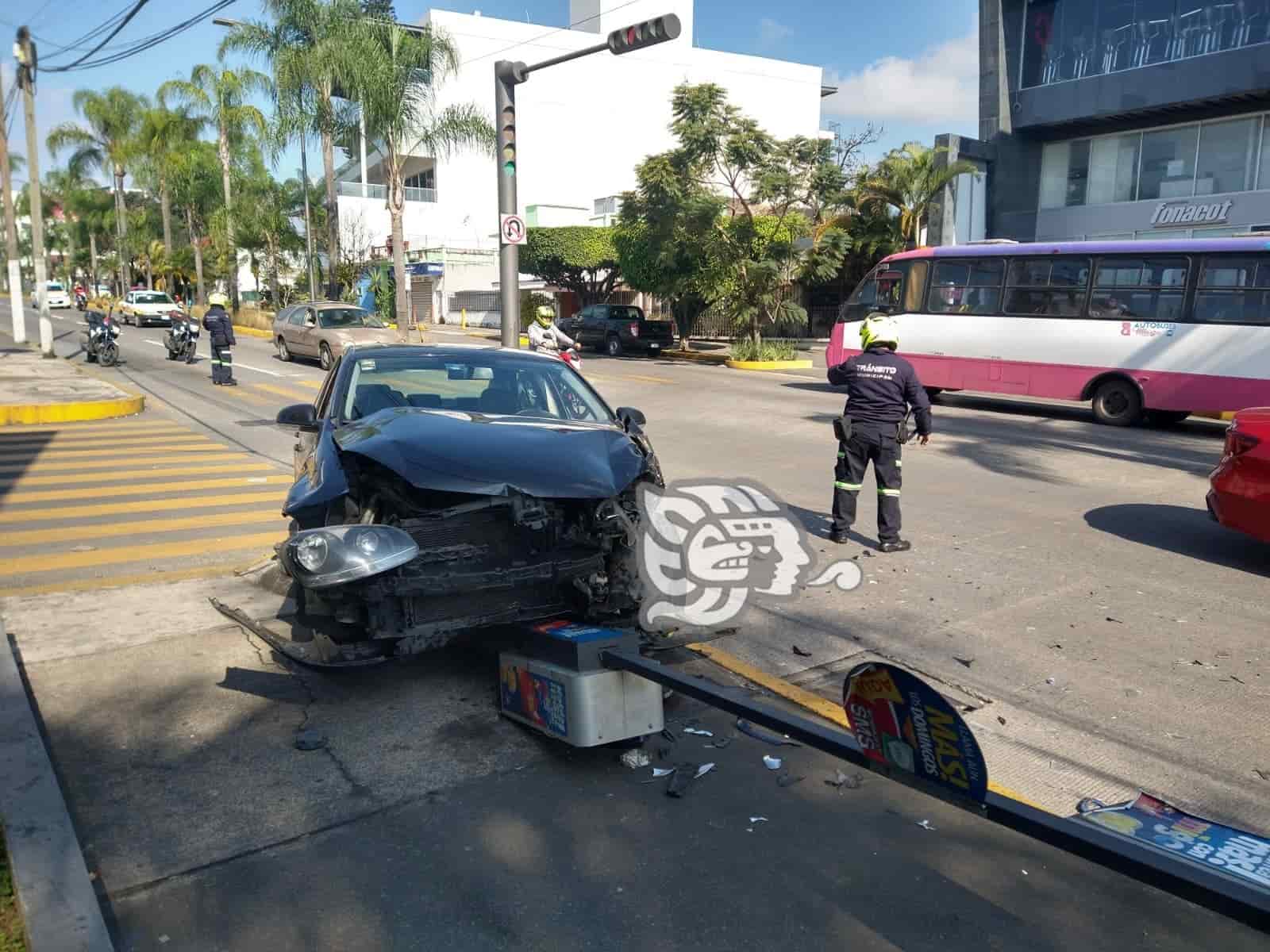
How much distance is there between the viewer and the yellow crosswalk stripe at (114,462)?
10.9m

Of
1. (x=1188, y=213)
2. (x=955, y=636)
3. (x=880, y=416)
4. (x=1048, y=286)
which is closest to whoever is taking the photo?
(x=955, y=636)

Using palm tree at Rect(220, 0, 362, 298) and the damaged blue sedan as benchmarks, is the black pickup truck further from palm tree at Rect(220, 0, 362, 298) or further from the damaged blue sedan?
the damaged blue sedan

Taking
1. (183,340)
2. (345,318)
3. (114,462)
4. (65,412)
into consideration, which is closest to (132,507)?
(114,462)

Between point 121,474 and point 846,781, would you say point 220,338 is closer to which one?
point 121,474

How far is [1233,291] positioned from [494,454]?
14.1 metres

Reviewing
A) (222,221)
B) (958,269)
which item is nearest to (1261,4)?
(958,269)

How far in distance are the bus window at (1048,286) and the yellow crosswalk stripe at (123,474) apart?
12505mm

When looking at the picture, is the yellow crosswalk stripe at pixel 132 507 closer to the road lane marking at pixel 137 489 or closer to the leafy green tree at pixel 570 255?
the road lane marking at pixel 137 489

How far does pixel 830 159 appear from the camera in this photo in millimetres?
26719

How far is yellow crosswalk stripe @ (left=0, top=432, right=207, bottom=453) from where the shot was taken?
12398 millimetres

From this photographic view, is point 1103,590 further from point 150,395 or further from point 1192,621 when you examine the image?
point 150,395

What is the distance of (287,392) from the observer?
18750 millimetres

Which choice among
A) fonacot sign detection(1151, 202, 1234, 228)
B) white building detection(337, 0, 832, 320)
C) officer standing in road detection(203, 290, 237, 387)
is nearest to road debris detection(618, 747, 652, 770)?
officer standing in road detection(203, 290, 237, 387)

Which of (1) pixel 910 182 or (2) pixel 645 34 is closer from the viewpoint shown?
(2) pixel 645 34
